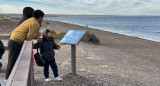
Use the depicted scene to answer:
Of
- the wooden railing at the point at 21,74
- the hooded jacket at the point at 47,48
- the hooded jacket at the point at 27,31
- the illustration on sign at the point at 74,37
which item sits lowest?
the hooded jacket at the point at 47,48

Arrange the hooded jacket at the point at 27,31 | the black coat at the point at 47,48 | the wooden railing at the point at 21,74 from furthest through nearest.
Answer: the black coat at the point at 47,48
the hooded jacket at the point at 27,31
the wooden railing at the point at 21,74

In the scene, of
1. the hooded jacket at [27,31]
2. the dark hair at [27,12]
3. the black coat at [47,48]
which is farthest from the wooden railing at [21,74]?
the black coat at [47,48]

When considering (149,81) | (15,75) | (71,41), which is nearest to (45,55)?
(71,41)

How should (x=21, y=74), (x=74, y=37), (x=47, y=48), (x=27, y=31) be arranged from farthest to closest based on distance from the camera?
1. (x=74, y=37)
2. (x=47, y=48)
3. (x=27, y=31)
4. (x=21, y=74)

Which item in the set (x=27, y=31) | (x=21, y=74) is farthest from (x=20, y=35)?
(x=21, y=74)

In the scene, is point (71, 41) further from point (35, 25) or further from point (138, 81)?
point (138, 81)

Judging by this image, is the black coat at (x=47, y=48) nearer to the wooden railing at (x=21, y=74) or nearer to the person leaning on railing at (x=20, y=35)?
the person leaning on railing at (x=20, y=35)

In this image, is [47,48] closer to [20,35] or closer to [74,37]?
[74,37]

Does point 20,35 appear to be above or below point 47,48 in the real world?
above

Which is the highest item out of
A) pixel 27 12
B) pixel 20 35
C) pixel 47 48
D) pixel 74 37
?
pixel 27 12

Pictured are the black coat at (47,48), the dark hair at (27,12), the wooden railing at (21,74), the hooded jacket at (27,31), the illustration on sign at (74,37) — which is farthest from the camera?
the illustration on sign at (74,37)

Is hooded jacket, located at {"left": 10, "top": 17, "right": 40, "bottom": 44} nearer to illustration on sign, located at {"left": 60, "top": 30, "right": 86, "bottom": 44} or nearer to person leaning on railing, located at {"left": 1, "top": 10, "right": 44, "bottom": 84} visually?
person leaning on railing, located at {"left": 1, "top": 10, "right": 44, "bottom": 84}

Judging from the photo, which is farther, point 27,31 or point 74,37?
point 74,37

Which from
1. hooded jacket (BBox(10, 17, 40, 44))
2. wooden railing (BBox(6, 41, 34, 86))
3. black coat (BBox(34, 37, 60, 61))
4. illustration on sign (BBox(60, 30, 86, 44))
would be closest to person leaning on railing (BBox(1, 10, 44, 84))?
hooded jacket (BBox(10, 17, 40, 44))
